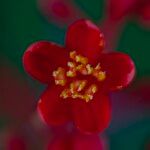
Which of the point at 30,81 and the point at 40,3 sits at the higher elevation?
the point at 40,3

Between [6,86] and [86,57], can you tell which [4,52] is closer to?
[6,86]

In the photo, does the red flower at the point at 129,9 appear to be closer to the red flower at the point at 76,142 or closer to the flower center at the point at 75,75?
the flower center at the point at 75,75

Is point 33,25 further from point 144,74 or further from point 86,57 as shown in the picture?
point 144,74

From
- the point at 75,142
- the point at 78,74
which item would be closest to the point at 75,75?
the point at 78,74

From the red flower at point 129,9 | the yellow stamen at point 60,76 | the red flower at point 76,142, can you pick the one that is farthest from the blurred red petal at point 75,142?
the red flower at point 129,9

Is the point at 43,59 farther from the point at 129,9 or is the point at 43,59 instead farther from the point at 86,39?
the point at 129,9

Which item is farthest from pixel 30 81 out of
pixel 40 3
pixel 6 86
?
pixel 40 3

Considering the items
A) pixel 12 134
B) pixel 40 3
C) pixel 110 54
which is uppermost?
pixel 40 3
